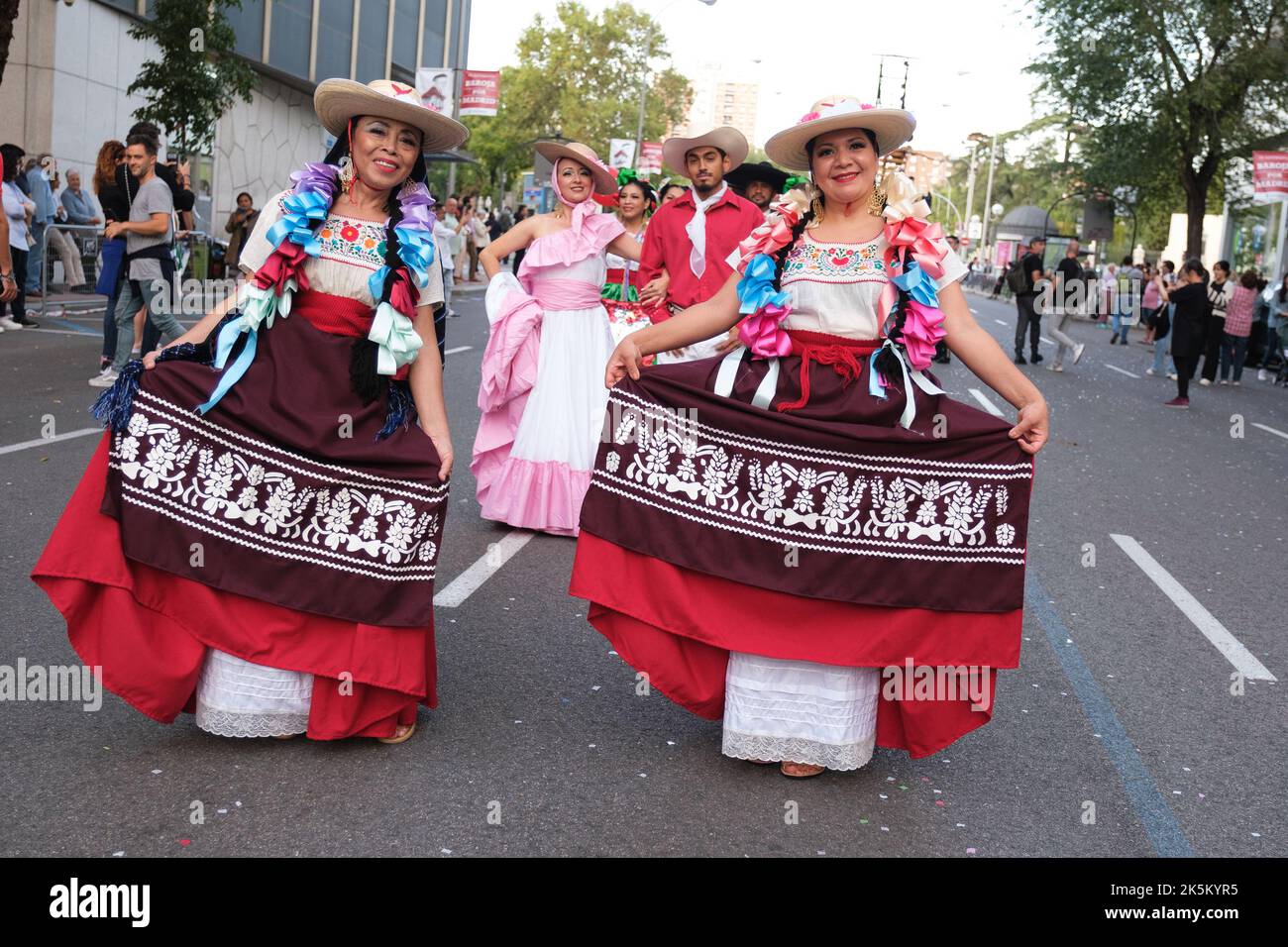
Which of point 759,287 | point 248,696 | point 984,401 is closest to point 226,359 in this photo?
point 248,696

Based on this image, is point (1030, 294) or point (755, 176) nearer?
point (755, 176)

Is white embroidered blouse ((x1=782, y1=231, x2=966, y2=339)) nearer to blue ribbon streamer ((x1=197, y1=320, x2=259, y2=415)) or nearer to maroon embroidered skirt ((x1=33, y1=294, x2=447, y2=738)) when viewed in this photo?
maroon embroidered skirt ((x1=33, y1=294, x2=447, y2=738))

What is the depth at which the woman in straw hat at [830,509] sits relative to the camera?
4391 mm

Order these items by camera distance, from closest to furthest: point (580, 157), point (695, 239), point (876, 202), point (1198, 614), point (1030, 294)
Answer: point (876, 202) < point (1198, 614) < point (580, 157) < point (695, 239) < point (1030, 294)

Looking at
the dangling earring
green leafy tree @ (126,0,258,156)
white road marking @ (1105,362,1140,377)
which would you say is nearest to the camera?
the dangling earring

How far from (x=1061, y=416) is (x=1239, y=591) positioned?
832cm

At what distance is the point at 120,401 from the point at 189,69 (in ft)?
55.8

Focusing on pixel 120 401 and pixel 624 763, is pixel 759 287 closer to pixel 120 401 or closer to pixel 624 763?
pixel 624 763

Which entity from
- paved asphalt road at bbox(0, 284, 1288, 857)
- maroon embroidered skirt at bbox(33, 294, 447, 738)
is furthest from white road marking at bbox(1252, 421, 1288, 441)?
maroon embroidered skirt at bbox(33, 294, 447, 738)

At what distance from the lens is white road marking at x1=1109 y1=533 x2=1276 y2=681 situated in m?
6.31

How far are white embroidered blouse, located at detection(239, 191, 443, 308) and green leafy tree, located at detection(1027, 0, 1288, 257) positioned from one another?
30748 mm

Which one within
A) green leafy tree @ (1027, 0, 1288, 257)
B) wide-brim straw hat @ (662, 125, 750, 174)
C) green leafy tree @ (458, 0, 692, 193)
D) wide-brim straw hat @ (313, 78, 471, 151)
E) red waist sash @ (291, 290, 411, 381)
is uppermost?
green leafy tree @ (458, 0, 692, 193)

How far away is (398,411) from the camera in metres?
4.52
